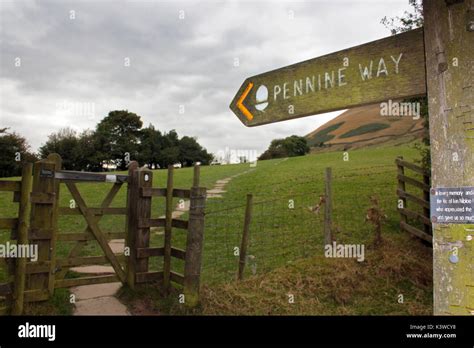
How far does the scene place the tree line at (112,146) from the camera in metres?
32.8

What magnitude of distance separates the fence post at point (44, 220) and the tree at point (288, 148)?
4055 centimetres

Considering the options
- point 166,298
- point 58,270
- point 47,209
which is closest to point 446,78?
point 166,298

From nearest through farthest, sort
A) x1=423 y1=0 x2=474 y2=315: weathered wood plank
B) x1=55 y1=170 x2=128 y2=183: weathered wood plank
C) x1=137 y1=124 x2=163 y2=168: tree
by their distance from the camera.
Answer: x1=423 y1=0 x2=474 y2=315: weathered wood plank, x1=55 y1=170 x2=128 y2=183: weathered wood plank, x1=137 y1=124 x2=163 y2=168: tree

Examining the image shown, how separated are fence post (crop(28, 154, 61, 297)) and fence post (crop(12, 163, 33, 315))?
0.33 metres

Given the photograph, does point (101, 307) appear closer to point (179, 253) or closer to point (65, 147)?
point (179, 253)

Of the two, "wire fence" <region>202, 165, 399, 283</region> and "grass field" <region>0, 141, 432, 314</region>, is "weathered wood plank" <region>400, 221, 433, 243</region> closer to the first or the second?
"grass field" <region>0, 141, 432, 314</region>

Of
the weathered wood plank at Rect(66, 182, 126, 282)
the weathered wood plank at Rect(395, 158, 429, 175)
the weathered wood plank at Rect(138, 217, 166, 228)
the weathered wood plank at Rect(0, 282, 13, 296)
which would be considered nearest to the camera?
the weathered wood plank at Rect(0, 282, 13, 296)

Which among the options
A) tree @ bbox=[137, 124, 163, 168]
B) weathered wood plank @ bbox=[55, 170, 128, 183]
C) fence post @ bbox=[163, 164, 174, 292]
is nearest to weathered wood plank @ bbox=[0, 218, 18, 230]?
weathered wood plank @ bbox=[55, 170, 128, 183]

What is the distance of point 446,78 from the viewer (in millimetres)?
2412

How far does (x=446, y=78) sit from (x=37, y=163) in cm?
480

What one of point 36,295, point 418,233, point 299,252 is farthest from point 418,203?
point 36,295

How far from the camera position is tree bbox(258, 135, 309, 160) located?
44812 mm

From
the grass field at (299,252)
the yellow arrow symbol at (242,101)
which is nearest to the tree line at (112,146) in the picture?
the grass field at (299,252)

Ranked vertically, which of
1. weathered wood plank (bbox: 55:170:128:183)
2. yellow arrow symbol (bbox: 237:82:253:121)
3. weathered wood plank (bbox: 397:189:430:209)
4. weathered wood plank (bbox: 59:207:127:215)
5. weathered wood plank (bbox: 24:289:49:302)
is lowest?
weathered wood plank (bbox: 24:289:49:302)
